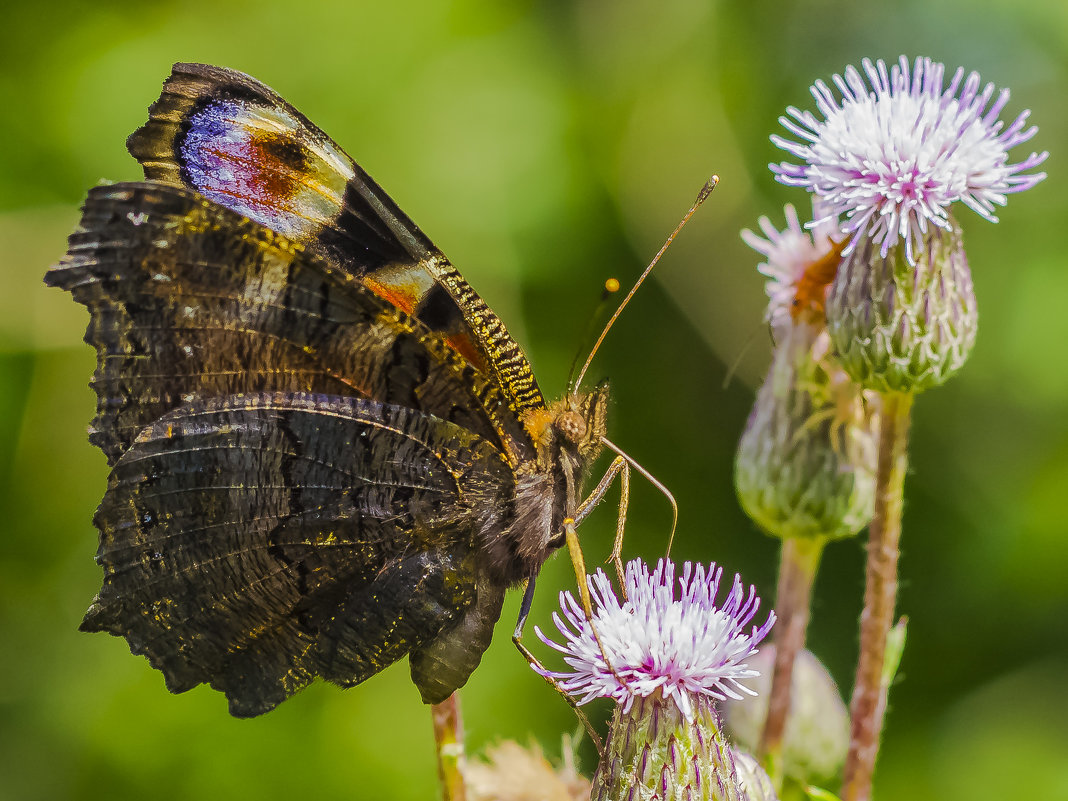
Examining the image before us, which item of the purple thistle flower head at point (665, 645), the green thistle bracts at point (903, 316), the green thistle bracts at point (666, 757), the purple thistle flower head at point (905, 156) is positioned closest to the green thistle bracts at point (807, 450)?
the green thistle bracts at point (903, 316)

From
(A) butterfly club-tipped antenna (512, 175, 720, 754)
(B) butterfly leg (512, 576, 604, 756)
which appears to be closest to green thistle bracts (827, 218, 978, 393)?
(A) butterfly club-tipped antenna (512, 175, 720, 754)

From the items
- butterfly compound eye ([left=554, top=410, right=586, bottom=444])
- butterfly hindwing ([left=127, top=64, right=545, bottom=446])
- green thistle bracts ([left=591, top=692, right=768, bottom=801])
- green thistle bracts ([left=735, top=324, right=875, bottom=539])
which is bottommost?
green thistle bracts ([left=591, top=692, right=768, bottom=801])

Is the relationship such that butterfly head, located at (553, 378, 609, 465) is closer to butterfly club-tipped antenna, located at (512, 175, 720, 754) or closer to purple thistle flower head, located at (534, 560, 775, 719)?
butterfly club-tipped antenna, located at (512, 175, 720, 754)

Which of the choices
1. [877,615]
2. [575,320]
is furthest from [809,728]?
[575,320]

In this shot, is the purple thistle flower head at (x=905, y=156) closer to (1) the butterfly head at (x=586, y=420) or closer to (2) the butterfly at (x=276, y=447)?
(1) the butterfly head at (x=586, y=420)

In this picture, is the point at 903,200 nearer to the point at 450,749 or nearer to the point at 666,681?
the point at 666,681

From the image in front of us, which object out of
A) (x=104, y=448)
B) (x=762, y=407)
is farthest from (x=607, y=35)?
(x=104, y=448)
